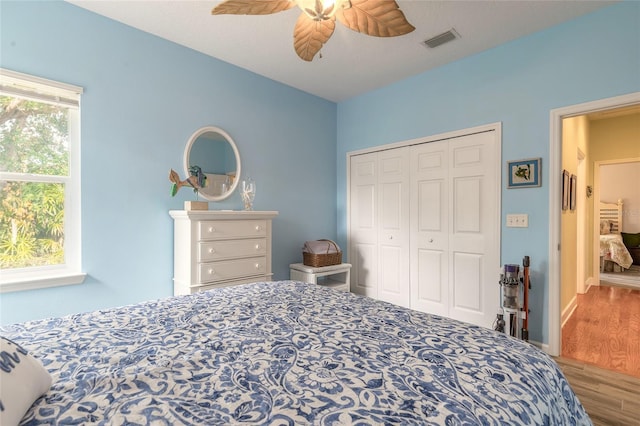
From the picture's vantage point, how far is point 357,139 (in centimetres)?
409

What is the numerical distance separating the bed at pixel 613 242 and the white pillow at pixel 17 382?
25.8ft

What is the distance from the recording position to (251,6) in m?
1.61

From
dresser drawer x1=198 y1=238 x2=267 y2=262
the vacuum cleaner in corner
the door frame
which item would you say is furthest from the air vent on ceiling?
dresser drawer x1=198 y1=238 x2=267 y2=262

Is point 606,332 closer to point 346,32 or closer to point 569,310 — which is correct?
point 569,310

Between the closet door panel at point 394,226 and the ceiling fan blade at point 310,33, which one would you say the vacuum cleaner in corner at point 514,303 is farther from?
the ceiling fan blade at point 310,33

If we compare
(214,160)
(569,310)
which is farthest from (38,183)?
(569,310)

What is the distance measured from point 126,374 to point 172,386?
15 cm

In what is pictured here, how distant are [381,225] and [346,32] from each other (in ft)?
6.83

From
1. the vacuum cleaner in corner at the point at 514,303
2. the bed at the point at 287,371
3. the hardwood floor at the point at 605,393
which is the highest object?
the bed at the point at 287,371

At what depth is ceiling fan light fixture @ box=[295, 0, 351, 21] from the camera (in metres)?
1.50

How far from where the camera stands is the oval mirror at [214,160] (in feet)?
9.75

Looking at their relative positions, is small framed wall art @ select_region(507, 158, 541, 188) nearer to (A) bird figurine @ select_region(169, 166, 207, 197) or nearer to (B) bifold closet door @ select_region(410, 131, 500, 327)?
(B) bifold closet door @ select_region(410, 131, 500, 327)

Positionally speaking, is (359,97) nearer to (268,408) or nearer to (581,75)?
(581,75)

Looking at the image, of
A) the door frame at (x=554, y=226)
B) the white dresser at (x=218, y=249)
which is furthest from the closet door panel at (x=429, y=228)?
the white dresser at (x=218, y=249)
